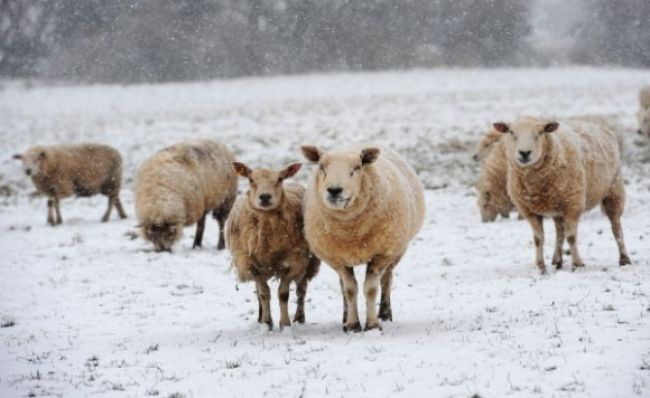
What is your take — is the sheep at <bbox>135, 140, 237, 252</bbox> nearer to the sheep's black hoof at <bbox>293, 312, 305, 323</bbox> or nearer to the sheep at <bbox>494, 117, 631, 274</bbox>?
the sheep's black hoof at <bbox>293, 312, 305, 323</bbox>

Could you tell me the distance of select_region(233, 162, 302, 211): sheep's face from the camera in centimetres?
709

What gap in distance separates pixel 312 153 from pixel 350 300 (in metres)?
1.38

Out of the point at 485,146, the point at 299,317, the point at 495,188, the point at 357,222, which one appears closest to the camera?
the point at 357,222

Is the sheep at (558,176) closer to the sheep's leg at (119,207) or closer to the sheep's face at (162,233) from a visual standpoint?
the sheep's face at (162,233)

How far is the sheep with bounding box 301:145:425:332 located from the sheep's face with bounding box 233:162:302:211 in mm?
273

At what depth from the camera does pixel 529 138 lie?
8852 millimetres

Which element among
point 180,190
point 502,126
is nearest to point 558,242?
point 502,126

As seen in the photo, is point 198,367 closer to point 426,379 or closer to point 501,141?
point 426,379

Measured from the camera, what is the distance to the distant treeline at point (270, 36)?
48.4 m

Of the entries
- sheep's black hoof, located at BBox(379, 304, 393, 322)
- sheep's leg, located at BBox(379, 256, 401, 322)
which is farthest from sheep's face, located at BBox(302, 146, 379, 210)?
sheep's black hoof, located at BBox(379, 304, 393, 322)

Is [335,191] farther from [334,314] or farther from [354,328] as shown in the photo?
[334,314]

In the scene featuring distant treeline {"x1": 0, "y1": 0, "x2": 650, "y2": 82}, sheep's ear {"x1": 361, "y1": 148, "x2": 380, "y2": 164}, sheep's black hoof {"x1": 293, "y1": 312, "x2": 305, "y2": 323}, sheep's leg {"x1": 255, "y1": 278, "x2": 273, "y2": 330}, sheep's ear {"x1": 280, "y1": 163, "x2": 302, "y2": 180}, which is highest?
distant treeline {"x1": 0, "y1": 0, "x2": 650, "y2": 82}

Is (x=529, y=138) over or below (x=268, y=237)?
over

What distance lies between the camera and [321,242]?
700 centimetres
